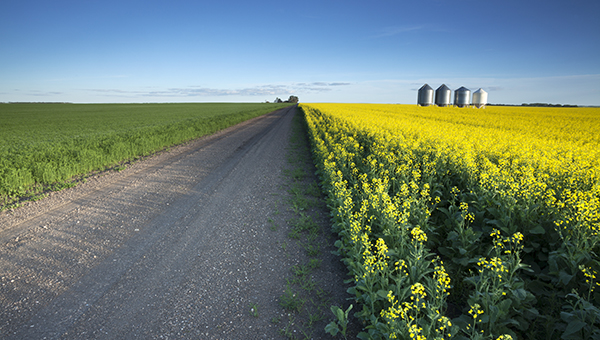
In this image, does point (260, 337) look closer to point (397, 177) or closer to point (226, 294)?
point (226, 294)

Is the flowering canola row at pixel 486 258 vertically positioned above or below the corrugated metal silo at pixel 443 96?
below

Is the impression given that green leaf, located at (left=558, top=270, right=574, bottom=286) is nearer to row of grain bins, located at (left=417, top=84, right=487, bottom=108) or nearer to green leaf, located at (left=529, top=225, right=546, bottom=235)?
green leaf, located at (left=529, top=225, right=546, bottom=235)

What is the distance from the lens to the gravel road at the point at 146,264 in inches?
155

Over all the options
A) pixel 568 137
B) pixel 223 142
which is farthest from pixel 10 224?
pixel 568 137

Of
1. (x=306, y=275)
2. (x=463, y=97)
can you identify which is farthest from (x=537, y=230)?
(x=463, y=97)

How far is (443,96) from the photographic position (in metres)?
66.1

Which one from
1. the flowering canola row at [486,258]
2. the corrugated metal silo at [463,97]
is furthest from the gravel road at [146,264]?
the corrugated metal silo at [463,97]

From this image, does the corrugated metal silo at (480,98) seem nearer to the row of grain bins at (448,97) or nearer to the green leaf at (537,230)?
the row of grain bins at (448,97)

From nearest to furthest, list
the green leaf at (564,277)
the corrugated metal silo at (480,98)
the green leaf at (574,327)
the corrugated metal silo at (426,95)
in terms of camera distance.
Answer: the green leaf at (574,327)
the green leaf at (564,277)
the corrugated metal silo at (480,98)
the corrugated metal silo at (426,95)

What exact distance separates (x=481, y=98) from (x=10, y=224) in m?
74.3

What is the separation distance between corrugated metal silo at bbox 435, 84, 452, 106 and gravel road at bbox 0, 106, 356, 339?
68.6m

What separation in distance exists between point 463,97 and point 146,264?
72438mm

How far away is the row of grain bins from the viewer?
61562mm

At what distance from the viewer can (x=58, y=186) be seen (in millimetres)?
9594
